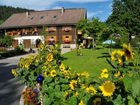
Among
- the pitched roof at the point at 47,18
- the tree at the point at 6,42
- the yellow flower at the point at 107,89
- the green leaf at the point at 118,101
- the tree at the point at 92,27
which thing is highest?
the pitched roof at the point at 47,18

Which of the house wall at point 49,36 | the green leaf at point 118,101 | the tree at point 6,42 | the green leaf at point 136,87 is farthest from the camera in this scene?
the house wall at point 49,36

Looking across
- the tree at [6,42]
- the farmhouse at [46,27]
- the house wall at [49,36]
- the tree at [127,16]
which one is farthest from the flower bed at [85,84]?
the tree at [127,16]

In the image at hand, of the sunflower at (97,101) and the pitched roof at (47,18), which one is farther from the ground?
the pitched roof at (47,18)

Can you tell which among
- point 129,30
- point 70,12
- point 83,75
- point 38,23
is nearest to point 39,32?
point 38,23

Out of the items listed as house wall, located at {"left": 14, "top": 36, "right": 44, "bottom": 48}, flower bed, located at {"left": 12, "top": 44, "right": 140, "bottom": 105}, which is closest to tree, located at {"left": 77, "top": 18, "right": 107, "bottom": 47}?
house wall, located at {"left": 14, "top": 36, "right": 44, "bottom": 48}

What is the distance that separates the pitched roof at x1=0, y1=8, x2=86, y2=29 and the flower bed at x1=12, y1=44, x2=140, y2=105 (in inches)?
2075

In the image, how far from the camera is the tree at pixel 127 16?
63.1 m

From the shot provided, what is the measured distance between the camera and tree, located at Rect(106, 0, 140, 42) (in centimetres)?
6306

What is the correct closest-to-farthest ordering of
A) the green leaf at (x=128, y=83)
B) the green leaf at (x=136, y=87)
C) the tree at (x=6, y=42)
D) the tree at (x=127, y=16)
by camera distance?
the green leaf at (x=136, y=87)
the green leaf at (x=128, y=83)
the tree at (x=6, y=42)
the tree at (x=127, y=16)

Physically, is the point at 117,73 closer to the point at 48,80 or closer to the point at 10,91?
the point at 48,80

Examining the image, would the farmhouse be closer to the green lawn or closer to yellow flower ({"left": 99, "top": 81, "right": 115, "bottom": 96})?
the green lawn

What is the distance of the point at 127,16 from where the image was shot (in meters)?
62.8

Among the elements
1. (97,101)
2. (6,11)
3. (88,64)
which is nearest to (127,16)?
(88,64)

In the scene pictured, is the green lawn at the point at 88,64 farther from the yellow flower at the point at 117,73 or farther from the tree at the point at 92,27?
the tree at the point at 92,27
